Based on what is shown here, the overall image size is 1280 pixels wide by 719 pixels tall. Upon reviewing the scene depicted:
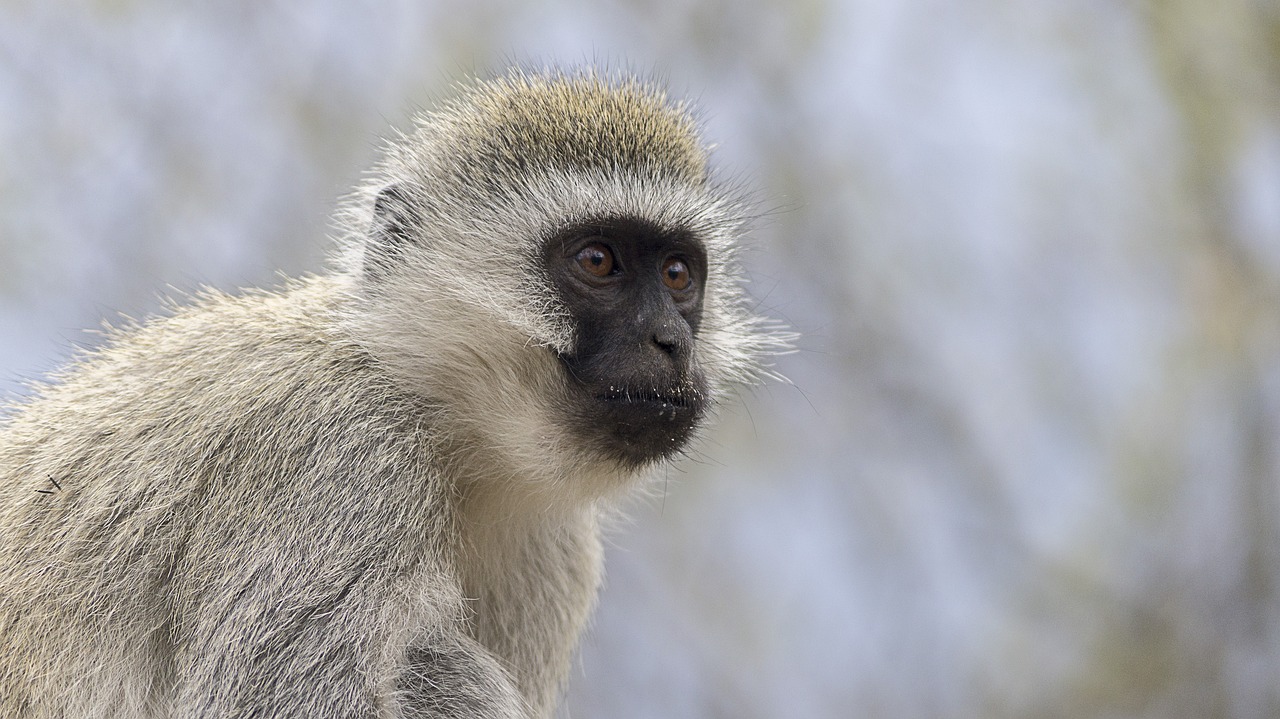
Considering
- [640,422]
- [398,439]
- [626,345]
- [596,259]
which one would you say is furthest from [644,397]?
[398,439]

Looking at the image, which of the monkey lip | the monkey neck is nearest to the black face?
the monkey lip

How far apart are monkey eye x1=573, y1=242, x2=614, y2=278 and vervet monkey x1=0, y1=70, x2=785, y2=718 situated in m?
0.02

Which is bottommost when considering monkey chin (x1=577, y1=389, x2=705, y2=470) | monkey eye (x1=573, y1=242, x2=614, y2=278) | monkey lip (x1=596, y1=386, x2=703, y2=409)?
monkey chin (x1=577, y1=389, x2=705, y2=470)

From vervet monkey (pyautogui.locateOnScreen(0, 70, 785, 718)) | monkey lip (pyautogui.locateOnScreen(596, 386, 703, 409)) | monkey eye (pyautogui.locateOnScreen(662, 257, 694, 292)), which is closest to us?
vervet monkey (pyautogui.locateOnScreen(0, 70, 785, 718))

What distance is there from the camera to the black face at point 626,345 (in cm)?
456

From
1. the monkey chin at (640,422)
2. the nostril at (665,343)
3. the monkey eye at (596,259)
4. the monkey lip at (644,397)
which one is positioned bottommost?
the monkey chin at (640,422)

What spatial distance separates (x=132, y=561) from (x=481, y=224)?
68.2 inches

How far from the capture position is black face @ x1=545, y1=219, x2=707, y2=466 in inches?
179

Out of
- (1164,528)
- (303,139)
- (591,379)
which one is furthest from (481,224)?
(1164,528)

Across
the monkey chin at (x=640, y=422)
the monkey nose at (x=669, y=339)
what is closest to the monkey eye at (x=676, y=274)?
the monkey nose at (x=669, y=339)

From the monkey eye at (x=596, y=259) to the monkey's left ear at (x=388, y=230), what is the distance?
2.36 feet

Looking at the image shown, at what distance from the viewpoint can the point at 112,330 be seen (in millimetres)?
5492

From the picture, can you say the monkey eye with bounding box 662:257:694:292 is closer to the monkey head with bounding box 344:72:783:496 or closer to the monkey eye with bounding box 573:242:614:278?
the monkey head with bounding box 344:72:783:496

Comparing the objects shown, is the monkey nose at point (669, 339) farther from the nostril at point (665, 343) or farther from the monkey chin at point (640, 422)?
the monkey chin at point (640, 422)
